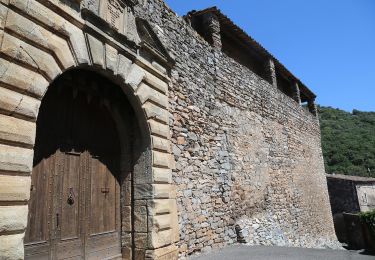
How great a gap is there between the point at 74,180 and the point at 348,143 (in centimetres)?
3352

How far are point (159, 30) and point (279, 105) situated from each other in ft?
19.6

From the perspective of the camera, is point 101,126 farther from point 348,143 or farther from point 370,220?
point 348,143

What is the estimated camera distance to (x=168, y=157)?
15.5ft

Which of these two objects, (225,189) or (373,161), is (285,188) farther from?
(373,161)

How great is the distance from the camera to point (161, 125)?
183 inches

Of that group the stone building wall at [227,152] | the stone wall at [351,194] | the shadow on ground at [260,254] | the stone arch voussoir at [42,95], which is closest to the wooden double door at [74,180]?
the stone arch voussoir at [42,95]

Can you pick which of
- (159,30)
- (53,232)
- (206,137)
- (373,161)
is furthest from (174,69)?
(373,161)

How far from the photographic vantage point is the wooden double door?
131 inches

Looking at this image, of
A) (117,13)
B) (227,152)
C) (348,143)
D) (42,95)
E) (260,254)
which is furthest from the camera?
(348,143)

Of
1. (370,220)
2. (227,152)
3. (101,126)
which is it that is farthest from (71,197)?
(370,220)

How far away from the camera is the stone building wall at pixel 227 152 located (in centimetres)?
543

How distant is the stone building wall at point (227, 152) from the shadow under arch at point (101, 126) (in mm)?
867

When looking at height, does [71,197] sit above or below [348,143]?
below

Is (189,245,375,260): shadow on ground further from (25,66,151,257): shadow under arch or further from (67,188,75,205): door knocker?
(67,188,75,205): door knocker
